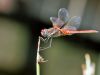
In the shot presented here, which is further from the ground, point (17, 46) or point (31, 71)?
point (17, 46)

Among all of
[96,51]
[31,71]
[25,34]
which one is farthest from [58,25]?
[96,51]

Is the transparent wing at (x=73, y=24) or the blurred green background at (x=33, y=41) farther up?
the blurred green background at (x=33, y=41)

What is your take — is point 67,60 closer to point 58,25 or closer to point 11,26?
point 11,26

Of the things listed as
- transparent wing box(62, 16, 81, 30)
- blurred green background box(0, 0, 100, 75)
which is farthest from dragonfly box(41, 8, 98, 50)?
blurred green background box(0, 0, 100, 75)

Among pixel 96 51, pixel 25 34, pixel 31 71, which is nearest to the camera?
pixel 31 71

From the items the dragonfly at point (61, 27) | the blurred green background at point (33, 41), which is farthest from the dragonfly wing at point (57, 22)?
the blurred green background at point (33, 41)

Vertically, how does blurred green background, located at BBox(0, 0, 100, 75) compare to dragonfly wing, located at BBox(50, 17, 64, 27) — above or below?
above

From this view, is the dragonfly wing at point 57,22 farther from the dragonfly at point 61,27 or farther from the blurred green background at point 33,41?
the blurred green background at point 33,41

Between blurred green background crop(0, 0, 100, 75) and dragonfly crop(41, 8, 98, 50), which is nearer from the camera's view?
dragonfly crop(41, 8, 98, 50)

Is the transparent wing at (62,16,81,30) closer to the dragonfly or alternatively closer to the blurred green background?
the dragonfly

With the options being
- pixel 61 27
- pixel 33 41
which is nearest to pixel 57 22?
pixel 61 27

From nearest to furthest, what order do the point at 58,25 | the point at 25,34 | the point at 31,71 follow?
the point at 58,25
the point at 31,71
the point at 25,34
